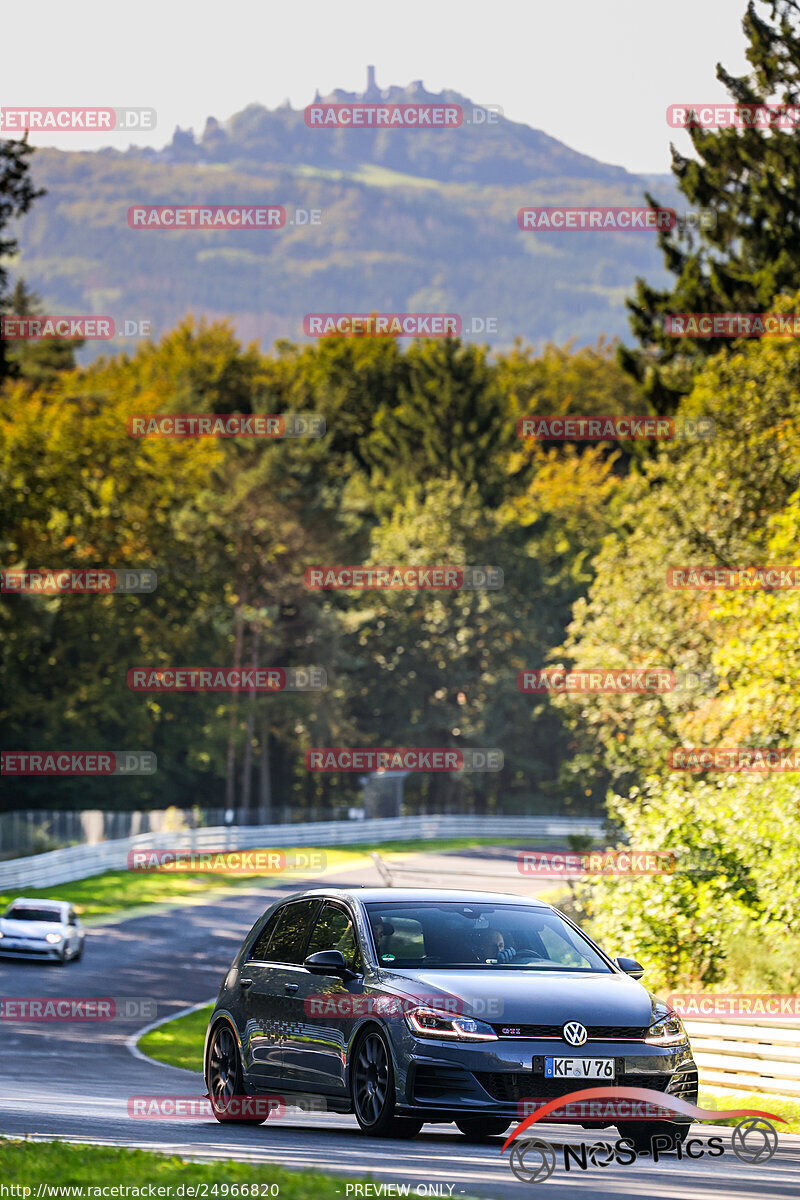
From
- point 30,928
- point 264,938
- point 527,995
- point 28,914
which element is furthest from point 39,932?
point 527,995

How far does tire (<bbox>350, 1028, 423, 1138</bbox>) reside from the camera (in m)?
9.27

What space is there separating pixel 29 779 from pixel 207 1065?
5454cm

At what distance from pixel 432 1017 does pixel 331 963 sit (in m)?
1.02

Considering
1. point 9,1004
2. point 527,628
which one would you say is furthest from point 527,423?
point 9,1004

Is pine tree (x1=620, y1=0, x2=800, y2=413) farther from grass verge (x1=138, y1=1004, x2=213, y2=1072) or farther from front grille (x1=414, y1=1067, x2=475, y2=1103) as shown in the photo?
front grille (x1=414, y1=1067, x2=475, y2=1103)

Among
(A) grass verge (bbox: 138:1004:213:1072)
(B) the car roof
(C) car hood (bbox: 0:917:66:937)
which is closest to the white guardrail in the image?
(B) the car roof

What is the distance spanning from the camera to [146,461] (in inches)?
2847

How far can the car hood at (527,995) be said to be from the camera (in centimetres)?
911

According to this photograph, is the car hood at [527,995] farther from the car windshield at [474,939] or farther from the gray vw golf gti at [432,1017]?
the car windshield at [474,939]

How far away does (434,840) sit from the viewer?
67812 millimetres

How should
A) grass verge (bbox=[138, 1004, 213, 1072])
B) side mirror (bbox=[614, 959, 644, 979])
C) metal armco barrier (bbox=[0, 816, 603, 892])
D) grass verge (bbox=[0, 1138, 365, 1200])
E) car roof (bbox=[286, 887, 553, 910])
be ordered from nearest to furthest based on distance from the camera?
grass verge (bbox=[0, 1138, 365, 1200]) < side mirror (bbox=[614, 959, 644, 979]) < car roof (bbox=[286, 887, 553, 910]) < grass verge (bbox=[138, 1004, 213, 1072]) < metal armco barrier (bbox=[0, 816, 603, 892])

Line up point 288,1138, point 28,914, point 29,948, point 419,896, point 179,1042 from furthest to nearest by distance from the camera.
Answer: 1. point 28,914
2. point 29,948
3. point 179,1042
4. point 419,896
5. point 288,1138

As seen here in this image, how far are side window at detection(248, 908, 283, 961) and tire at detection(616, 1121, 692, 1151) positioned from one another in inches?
121

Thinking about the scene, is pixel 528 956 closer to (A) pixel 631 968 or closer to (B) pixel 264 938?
(A) pixel 631 968
